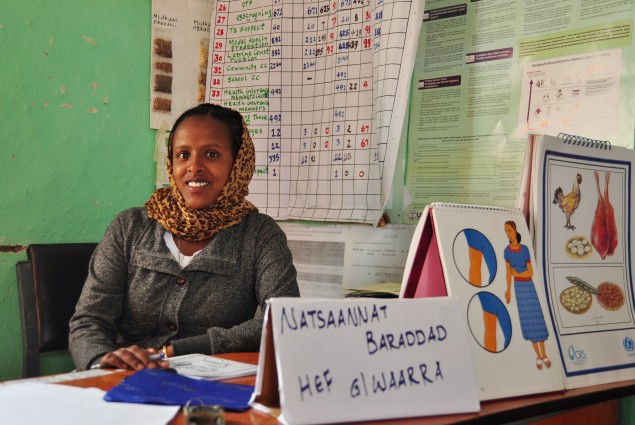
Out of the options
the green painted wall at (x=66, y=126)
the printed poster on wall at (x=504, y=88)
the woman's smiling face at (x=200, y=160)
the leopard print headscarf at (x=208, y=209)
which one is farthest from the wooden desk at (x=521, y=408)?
the green painted wall at (x=66, y=126)

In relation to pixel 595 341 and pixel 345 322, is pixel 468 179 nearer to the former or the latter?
pixel 595 341

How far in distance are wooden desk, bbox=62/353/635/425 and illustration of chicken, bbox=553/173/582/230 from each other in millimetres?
355

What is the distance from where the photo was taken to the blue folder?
3.34 feet

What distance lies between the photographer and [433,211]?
1270 millimetres

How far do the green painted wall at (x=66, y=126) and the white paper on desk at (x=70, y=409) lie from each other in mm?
1235

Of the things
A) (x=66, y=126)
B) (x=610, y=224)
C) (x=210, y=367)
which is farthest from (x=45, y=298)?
(x=610, y=224)

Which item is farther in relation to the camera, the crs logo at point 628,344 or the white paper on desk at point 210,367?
the crs logo at point 628,344

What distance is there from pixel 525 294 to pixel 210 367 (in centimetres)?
62

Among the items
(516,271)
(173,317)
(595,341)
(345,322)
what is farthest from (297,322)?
(173,317)

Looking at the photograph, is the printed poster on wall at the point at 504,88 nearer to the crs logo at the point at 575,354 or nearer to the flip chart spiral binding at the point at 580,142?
the flip chart spiral binding at the point at 580,142

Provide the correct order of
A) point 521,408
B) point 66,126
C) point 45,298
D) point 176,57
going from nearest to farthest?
point 521,408
point 45,298
point 66,126
point 176,57

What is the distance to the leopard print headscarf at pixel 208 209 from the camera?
1.89 m

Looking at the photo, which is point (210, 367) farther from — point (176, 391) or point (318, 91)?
point (318, 91)

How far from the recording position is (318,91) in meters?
2.50
